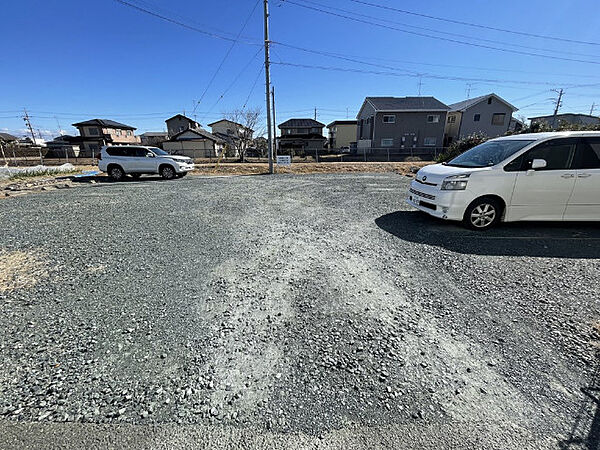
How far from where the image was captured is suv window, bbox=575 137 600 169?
14.4 ft

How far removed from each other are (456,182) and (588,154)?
211 cm

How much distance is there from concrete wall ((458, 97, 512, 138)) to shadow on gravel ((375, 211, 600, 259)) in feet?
108

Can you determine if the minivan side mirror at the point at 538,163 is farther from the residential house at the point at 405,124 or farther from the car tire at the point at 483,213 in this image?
the residential house at the point at 405,124

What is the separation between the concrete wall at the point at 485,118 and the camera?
31.4 meters

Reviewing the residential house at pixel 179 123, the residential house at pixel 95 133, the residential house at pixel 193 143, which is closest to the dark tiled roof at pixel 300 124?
the residential house at pixel 193 143

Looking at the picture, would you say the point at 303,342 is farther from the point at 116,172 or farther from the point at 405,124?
the point at 405,124

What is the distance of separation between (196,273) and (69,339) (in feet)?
4.34

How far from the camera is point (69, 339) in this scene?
2209 millimetres

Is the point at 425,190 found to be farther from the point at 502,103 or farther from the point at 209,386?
the point at 502,103

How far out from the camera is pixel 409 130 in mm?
30578

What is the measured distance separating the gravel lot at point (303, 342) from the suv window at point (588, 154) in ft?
3.94

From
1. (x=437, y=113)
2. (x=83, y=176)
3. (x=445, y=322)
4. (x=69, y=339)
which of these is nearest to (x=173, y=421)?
(x=69, y=339)

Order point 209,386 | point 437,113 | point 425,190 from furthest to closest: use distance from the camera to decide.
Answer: point 437,113, point 425,190, point 209,386

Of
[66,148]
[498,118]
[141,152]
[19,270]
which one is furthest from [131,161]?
[498,118]
